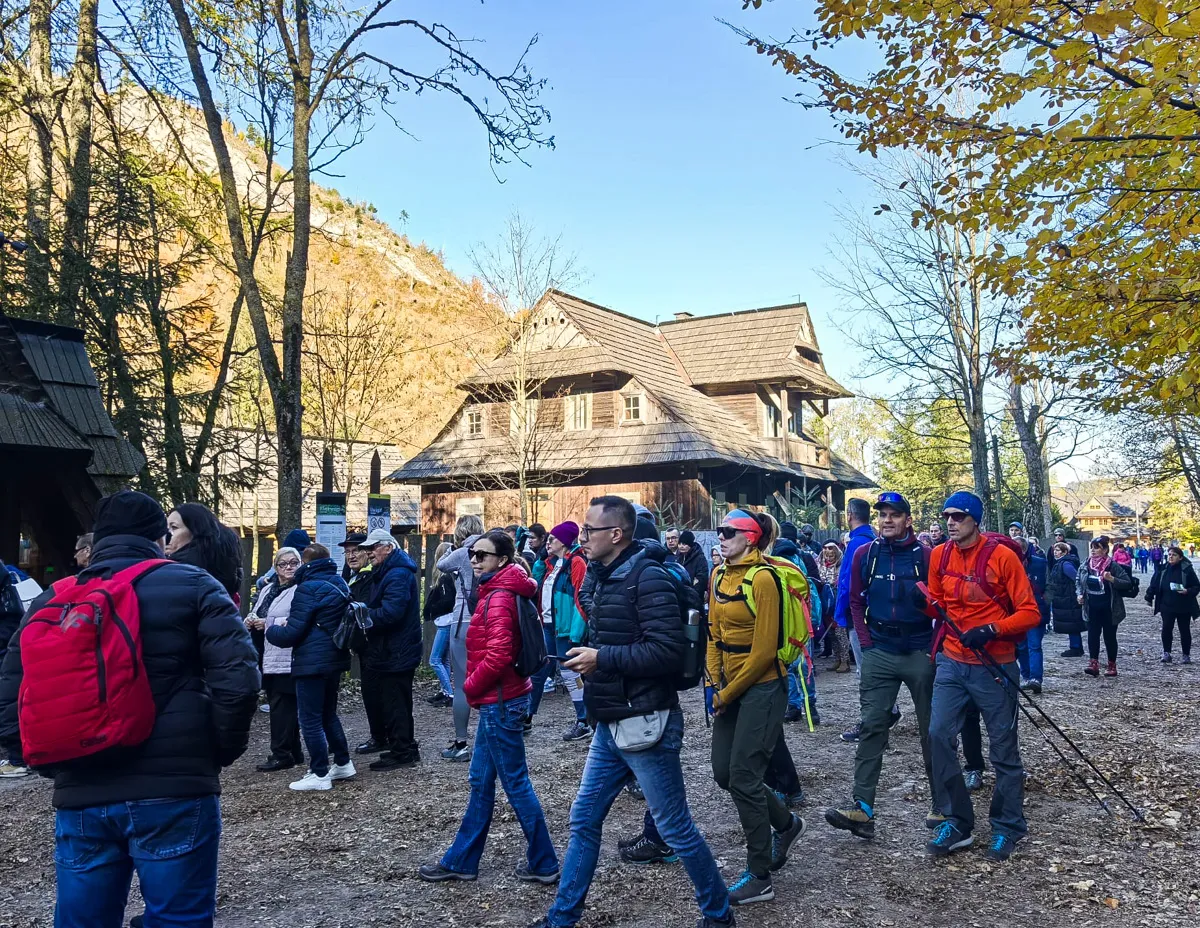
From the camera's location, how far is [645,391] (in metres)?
29.5

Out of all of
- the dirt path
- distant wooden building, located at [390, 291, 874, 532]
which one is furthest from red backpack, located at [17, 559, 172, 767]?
distant wooden building, located at [390, 291, 874, 532]

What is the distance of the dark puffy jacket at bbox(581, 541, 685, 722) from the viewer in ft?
13.5

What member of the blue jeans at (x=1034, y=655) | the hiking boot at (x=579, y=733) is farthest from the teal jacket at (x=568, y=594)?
the blue jeans at (x=1034, y=655)

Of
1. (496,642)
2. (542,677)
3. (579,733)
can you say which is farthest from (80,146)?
(496,642)

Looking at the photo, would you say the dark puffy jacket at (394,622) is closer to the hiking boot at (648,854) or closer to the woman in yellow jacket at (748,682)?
the hiking boot at (648,854)

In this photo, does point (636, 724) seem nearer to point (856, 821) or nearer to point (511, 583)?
point (511, 583)

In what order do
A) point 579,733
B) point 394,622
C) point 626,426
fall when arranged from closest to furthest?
1. point 394,622
2. point 579,733
3. point 626,426

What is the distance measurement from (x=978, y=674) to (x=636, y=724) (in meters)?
2.45

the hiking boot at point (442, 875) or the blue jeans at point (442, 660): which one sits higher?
the blue jeans at point (442, 660)

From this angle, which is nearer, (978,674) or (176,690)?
(176,690)

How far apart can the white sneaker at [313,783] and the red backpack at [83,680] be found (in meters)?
4.37

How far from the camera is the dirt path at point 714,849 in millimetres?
4660

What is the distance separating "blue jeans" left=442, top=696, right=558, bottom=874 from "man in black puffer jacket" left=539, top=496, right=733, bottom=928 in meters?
0.77

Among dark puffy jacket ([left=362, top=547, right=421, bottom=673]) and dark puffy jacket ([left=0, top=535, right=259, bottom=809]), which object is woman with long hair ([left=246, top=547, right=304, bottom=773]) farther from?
dark puffy jacket ([left=0, top=535, right=259, bottom=809])
